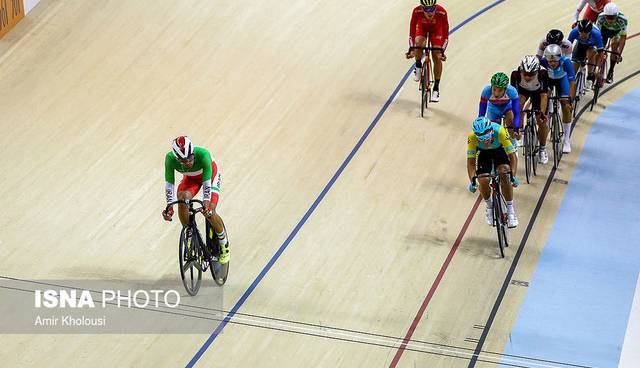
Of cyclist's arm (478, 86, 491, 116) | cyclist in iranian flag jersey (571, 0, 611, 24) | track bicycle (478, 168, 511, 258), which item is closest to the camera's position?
track bicycle (478, 168, 511, 258)

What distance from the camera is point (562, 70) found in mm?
8758

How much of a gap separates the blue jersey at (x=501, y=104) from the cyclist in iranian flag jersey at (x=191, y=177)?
234cm

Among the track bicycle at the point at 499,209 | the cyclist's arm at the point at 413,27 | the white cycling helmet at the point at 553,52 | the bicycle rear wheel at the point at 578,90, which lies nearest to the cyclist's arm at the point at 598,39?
the bicycle rear wheel at the point at 578,90

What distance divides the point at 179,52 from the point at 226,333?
4620 millimetres

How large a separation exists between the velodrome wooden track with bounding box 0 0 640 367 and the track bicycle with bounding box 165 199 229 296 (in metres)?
0.19

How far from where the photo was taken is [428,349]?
22.3 ft

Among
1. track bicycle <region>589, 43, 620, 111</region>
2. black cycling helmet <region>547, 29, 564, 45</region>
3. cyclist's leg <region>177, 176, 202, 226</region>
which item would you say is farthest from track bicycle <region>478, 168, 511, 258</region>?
track bicycle <region>589, 43, 620, 111</region>

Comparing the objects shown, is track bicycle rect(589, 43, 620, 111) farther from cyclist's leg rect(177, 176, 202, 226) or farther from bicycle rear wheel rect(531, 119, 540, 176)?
cyclist's leg rect(177, 176, 202, 226)

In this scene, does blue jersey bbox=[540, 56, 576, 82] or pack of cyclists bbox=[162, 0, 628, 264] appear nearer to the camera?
pack of cyclists bbox=[162, 0, 628, 264]

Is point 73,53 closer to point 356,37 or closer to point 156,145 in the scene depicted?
point 156,145

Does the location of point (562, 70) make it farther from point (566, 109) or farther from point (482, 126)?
point (482, 126)

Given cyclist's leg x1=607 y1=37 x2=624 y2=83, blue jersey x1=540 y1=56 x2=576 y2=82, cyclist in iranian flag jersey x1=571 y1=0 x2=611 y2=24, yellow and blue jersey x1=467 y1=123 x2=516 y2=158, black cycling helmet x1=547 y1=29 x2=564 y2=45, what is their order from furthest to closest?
cyclist in iranian flag jersey x1=571 y1=0 x2=611 y2=24, cyclist's leg x1=607 y1=37 x2=624 y2=83, black cycling helmet x1=547 y1=29 x2=564 y2=45, blue jersey x1=540 y1=56 x2=576 y2=82, yellow and blue jersey x1=467 y1=123 x2=516 y2=158

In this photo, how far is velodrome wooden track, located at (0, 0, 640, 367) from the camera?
701cm

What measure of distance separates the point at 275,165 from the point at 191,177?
6.49 ft
